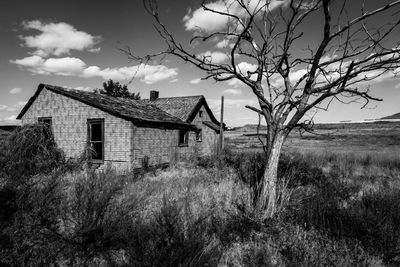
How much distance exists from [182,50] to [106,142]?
8.81 meters

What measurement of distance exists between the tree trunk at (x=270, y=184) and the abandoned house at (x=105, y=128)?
8277 millimetres

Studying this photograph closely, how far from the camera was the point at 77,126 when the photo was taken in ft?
44.0

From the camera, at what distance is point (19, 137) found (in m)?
11.7

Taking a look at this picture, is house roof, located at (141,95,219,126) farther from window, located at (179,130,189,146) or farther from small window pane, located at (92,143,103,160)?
small window pane, located at (92,143,103,160)

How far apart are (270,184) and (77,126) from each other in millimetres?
11144

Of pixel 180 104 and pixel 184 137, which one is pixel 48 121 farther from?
pixel 180 104

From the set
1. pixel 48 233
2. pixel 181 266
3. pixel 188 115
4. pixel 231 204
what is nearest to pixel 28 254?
pixel 48 233

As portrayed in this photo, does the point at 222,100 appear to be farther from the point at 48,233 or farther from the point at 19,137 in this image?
the point at 48,233

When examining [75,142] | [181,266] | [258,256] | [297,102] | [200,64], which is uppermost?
[200,64]

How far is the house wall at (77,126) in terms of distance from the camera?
12.4 meters

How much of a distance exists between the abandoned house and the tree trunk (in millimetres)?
8277

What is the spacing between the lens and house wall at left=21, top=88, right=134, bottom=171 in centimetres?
1244

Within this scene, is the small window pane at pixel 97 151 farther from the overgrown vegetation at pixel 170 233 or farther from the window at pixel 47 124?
the overgrown vegetation at pixel 170 233

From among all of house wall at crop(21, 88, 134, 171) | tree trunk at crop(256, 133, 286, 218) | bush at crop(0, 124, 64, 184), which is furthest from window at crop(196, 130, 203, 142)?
tree trunk at crop(256, 133, 286, 218)
